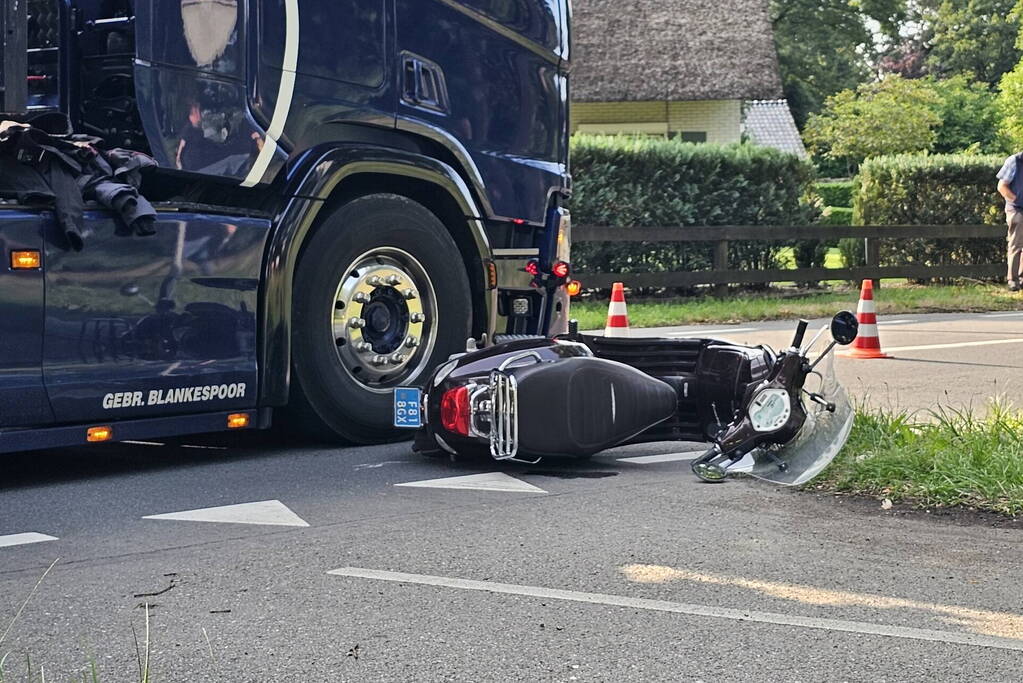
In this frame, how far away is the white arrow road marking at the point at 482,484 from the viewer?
625 centimetres

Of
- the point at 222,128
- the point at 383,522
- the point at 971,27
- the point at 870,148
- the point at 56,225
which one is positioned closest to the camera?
the point at 383,522

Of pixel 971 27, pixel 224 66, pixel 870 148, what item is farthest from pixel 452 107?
pixel 971 27

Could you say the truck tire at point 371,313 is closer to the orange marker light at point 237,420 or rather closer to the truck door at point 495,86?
the orange marker light at point 237,420

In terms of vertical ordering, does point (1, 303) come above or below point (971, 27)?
below

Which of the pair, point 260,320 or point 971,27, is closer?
point 260,320

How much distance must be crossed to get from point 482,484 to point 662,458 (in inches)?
42.7

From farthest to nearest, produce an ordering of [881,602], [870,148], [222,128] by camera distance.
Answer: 1. [870,148]
2. [222,128]
3. [881,602]

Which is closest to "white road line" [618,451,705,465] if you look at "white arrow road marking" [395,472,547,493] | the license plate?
"white arrow road marking" [395,472,547,493]

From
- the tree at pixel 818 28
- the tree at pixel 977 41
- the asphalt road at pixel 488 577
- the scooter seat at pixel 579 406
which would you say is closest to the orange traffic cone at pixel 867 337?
the asphalt road at pixel 488 577

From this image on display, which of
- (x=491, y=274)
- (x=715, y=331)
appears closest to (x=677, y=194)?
(x=715, y=331)

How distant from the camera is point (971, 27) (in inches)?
3056

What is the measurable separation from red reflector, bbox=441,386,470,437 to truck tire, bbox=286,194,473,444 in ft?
2.47

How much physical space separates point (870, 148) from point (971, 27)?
3008 cm

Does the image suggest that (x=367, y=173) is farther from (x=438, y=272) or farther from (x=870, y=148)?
(x=870, y=148)
